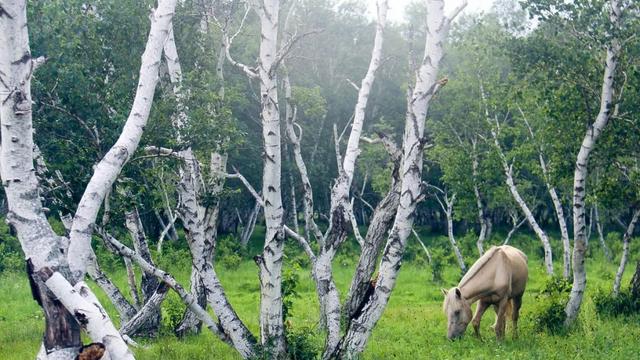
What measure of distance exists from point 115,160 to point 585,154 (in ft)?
31.6

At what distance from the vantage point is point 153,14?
8.38 meters

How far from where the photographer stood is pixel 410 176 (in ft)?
31.0

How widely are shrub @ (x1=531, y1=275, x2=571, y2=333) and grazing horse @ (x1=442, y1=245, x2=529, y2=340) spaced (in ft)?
1.82

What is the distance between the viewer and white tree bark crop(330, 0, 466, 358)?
912cm

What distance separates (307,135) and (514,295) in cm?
2445

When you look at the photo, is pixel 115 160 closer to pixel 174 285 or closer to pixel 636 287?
pixel 174 285

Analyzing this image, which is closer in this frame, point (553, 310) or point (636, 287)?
point (553, 310)

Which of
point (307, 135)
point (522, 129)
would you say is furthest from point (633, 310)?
point (307, 135)

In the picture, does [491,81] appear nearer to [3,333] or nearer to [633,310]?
[633,310]

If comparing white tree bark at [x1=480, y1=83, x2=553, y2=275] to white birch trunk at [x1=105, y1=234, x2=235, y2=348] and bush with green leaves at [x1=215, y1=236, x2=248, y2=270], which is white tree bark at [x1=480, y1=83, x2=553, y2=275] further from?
white birch trunk at [x1=105, y1=234, x2=235, y2=348]

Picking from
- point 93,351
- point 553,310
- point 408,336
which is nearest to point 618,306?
point 553,310

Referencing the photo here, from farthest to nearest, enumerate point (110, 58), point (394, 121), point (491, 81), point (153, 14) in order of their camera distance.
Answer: point (394, 121)
point (491, 81)
point (110, 58)
point (153, 14)

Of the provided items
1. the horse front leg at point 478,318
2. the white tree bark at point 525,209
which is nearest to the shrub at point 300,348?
the horse front leg at point 478,318

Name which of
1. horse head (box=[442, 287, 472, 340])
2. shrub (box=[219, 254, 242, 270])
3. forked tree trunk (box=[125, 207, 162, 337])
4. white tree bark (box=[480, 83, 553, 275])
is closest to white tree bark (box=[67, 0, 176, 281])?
forked tree trunk (box=[125, 207, 162, 337])
